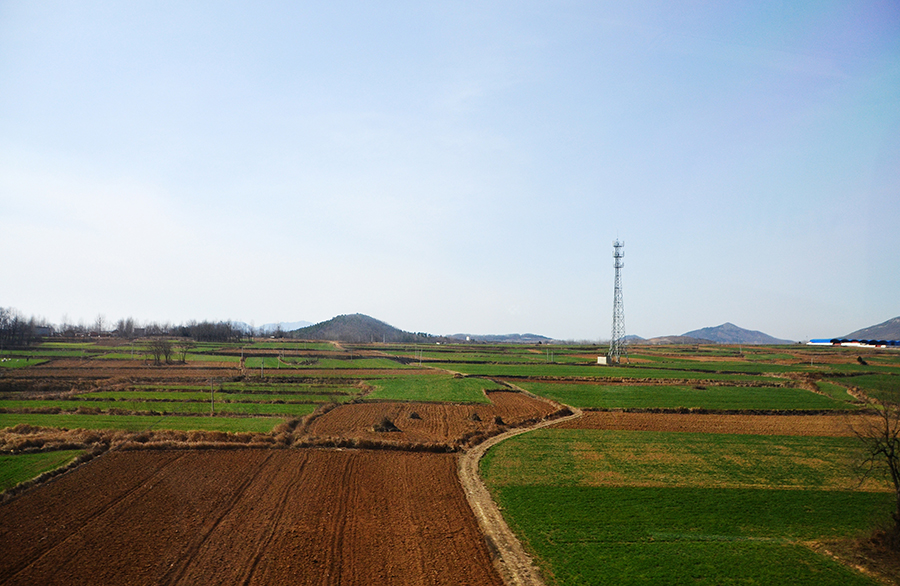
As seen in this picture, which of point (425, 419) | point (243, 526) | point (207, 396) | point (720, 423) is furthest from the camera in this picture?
point (207, 396)

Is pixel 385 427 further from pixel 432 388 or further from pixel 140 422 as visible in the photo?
pixel 432 388

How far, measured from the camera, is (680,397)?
58031 mm

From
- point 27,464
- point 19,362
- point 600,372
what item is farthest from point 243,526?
point 19,362

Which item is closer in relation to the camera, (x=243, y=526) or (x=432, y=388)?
(x=243, y=526)

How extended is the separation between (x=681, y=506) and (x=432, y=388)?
139ft

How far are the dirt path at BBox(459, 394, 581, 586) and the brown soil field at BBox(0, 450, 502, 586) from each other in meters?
0.53

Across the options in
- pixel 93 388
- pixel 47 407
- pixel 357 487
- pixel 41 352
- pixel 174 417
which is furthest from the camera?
pixel 41 352

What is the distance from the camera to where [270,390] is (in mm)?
58531

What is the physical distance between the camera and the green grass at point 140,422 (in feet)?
124

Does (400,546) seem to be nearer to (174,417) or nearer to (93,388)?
(174,417)

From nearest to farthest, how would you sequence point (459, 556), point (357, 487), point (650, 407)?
point (459, 556)
point (357, 487)
point (650, 407)

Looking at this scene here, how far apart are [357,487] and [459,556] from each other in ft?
30.2

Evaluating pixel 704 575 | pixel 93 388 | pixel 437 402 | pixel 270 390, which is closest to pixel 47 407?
pixel 93 388

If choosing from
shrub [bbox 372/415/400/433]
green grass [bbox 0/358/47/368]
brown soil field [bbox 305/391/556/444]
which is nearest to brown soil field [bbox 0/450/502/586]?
brown soil field [bbox 305/391/556/444]
